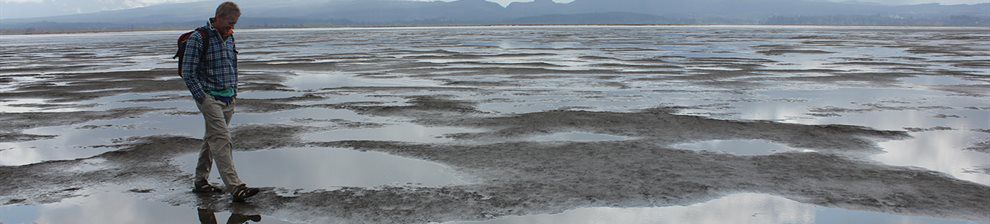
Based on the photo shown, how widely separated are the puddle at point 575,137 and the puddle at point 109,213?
5.23m

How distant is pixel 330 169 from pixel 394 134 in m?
2.90

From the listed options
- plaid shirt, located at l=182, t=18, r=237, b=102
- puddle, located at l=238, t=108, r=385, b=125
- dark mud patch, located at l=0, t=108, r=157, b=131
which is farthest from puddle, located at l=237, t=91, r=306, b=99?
plaid shirt, located at l=182, t=18, r=237, b=102

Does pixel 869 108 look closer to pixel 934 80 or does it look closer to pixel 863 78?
pixel 863 78

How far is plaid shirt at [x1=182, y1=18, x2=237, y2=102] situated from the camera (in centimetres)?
694

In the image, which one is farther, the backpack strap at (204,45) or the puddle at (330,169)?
the puddle at (330,169)

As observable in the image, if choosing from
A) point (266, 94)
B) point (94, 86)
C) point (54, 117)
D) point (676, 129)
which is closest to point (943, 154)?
point (676, 129)

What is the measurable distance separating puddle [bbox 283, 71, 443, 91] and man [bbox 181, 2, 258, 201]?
13.6 metres

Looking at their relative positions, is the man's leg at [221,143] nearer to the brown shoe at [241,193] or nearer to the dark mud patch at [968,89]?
the brown shoe at [241,193]

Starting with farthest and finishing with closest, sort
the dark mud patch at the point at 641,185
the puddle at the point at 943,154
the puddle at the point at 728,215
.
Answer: the puddle at the point at 943,154
the dark mud patch at the point at 641,185
the puddle at the point at 728,215

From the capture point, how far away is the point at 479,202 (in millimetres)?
7457

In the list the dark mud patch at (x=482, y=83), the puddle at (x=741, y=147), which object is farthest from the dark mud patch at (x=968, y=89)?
the dark mud patch at (x=482, y=83)

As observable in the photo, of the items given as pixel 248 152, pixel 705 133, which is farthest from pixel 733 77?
pixel 248 152

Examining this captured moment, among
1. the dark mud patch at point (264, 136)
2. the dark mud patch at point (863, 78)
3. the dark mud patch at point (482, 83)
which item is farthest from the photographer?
the dark mud patch at point (863, 78)

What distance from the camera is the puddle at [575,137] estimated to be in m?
11.2
